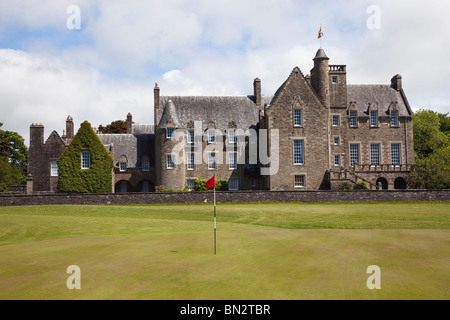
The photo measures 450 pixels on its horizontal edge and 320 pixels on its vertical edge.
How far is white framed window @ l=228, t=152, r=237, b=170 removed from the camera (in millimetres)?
52531

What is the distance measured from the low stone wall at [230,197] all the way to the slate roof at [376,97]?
20183 millimetres

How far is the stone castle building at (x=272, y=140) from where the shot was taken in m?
47.0

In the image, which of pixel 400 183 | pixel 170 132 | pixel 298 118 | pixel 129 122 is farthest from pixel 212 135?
pixel 400 183

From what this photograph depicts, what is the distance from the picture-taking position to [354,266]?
362 inches

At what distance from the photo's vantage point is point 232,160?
5281cm

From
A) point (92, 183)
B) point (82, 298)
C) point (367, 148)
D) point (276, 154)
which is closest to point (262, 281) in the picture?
point (82, 298)

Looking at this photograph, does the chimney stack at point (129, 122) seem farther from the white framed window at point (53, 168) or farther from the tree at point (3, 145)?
the tree at point (3, 145)

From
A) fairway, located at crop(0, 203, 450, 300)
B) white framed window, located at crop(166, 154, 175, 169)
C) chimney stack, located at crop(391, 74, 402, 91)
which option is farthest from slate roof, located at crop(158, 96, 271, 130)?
fairway, located at crop(0, 203, 450, 300)

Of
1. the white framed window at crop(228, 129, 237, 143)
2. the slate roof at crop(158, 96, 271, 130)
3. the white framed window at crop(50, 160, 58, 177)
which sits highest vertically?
the slate roof at crop(158, 96, 271, 130)

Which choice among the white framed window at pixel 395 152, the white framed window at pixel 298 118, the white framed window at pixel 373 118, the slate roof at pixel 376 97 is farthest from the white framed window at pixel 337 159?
the white framed window at pixel 395 152

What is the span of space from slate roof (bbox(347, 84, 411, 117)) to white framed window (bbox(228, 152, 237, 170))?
17.3 meters

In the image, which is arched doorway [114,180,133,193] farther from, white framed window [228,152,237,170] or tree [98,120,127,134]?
tree [98,120,127,134]

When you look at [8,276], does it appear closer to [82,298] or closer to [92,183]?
[82,298]
